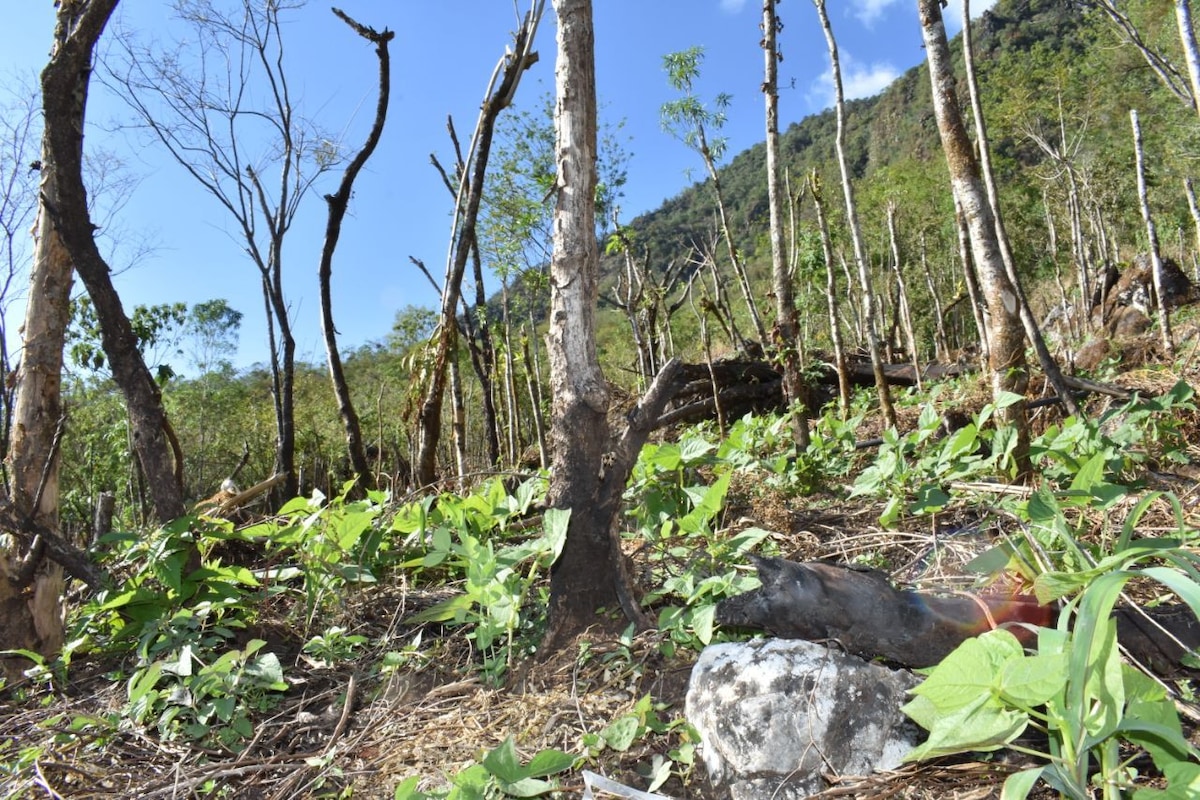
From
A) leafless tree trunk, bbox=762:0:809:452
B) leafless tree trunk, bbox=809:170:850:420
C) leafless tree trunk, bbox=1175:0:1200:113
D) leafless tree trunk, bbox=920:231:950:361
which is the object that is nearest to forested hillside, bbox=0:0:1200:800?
leafless tree trunk, bbox=762:0:809:452

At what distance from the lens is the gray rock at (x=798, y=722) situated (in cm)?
149

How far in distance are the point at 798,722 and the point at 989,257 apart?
3.08 meters

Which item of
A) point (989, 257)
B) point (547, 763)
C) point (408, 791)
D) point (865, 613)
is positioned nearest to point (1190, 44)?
point (989, 257)

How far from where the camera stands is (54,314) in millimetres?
3131

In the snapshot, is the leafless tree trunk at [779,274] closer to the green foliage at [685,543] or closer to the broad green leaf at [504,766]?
the green foliage at [685,543]

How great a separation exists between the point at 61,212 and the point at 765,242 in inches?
824

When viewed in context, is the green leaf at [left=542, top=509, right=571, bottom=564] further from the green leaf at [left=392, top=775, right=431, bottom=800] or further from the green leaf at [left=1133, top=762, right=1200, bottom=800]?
the green leaf at [left=1133, top=762, right=1200, bottom=800]

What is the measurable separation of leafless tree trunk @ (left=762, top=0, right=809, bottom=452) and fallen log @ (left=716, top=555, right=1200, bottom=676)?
3107 mm

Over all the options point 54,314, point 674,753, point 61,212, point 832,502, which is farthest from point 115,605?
point 832,502

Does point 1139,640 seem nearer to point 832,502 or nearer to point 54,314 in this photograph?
point 832,502

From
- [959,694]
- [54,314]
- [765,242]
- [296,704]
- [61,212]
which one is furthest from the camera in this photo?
[765,242]

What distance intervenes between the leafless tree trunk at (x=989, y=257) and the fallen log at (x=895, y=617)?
1768 millimetres

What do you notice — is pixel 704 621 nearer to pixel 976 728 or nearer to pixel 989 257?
pixel 976 728

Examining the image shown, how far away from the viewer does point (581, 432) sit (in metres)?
2.30
